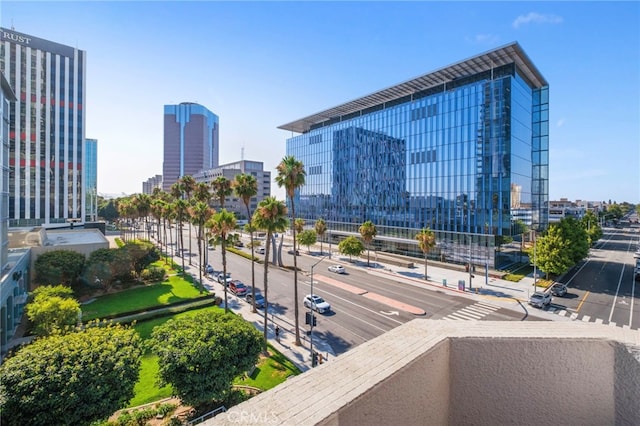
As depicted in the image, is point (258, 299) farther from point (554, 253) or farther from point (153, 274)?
point (554, 253)

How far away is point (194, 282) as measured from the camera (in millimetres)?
42781

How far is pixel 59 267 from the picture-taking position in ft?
110

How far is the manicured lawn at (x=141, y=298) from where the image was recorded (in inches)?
1252

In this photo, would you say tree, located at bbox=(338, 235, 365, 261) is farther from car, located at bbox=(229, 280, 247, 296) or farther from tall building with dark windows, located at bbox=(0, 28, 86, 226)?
tall building with dark windows, located at bbox=(0, 28, 86, 226)

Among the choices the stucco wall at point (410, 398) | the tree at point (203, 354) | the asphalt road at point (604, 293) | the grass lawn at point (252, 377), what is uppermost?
the stucco wall at point (410, 398)

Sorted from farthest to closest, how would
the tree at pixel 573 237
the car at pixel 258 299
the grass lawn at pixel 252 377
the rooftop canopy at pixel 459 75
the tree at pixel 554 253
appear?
1. the rooftop canopy at pixel 459 75
2. the tree at pixel 573 237
3. the tree at pixel 554 253
4. the car at pixel 258 299
5. the grass lawn at pixel 252 377

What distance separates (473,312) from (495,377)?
93.9 feet

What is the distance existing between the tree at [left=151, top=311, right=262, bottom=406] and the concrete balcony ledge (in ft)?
38.2

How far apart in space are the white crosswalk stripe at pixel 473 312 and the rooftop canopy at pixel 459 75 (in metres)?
39.1

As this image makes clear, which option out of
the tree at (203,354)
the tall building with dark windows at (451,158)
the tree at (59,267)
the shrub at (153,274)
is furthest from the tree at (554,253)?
the tree at (59,267)

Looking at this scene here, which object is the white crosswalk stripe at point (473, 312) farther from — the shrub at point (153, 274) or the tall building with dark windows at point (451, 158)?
the shrub at point (153, 274)

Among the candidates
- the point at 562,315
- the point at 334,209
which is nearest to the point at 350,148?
the point at 334,209

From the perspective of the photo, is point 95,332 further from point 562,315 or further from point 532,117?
point 532,117

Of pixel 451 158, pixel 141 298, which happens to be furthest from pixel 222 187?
pixel 451 158
